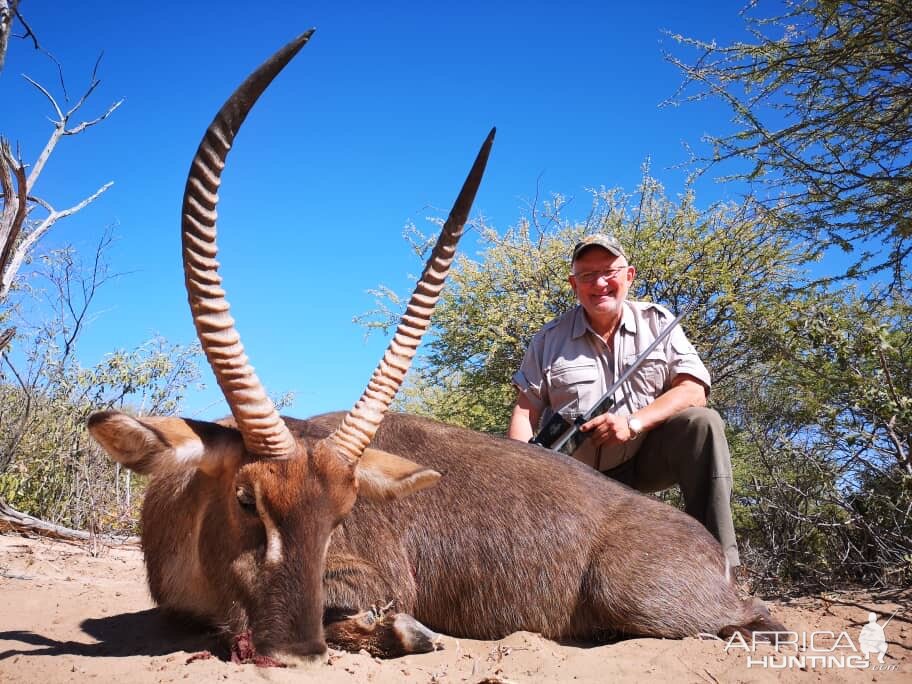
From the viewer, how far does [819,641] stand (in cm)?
440

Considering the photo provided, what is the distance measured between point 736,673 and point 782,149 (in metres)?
6.64

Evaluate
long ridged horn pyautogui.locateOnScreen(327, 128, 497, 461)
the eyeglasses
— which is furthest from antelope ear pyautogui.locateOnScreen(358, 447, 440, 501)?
the eyeglasses

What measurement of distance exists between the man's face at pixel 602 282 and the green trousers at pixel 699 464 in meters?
1.12

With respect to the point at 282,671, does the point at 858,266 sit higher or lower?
higher

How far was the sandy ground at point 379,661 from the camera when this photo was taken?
3.22 meters

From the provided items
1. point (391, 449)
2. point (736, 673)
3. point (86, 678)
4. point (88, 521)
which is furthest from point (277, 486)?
point (88, 521)

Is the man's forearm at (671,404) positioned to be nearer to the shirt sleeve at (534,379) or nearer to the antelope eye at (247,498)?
the shirt sleeve at (534,379)

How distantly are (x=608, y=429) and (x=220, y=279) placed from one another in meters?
3.39

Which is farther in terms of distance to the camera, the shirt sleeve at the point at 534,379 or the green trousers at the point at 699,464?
the shirt sleeve at the point at 534,379

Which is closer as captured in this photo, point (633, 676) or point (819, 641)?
point (633, 676)

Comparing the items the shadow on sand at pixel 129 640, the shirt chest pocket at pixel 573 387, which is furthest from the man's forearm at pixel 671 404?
the shadow on sand at pixel 129 640

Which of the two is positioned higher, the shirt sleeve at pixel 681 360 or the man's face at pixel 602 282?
the man's face at pixel 602 282

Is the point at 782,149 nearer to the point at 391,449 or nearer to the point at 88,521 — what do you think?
the point at 391,449

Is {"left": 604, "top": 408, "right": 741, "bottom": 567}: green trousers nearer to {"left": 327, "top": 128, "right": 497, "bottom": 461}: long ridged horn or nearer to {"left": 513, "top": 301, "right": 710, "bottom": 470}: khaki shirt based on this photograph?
{"left": 513, "top": 301, "right": 710, "bottom": 470}: khaki shirt
